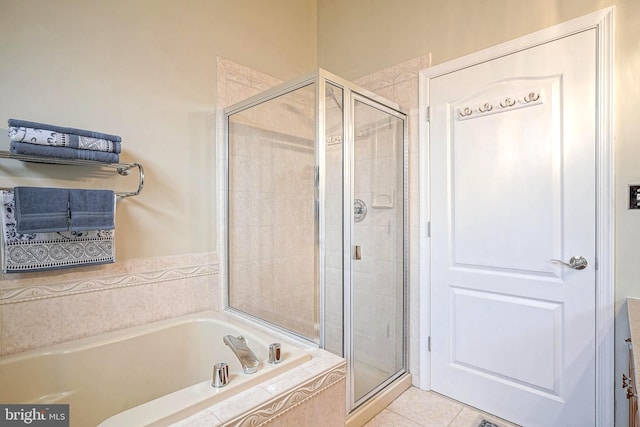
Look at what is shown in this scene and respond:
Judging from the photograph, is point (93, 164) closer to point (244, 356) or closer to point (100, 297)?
point (100, 297)

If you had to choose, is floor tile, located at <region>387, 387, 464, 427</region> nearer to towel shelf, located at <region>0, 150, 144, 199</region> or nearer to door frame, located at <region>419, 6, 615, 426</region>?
door frame, located at <region>419, 6, 615, 426</region>

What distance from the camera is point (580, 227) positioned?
1.58m

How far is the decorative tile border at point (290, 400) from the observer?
107cm

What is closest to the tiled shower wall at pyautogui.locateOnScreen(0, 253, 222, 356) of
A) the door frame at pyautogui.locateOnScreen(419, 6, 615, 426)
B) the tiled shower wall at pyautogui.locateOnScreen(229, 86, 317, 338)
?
the tiled shower wall at pyautogui.locateOnScreen(229, 86, 317, 338)

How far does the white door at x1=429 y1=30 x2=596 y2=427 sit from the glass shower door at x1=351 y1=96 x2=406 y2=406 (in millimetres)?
228

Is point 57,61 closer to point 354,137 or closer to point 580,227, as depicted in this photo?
point 354,137

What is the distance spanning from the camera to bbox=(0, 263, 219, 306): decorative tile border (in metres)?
1.40

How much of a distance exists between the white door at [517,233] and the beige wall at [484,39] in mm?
107

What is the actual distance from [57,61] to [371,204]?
1.78 m

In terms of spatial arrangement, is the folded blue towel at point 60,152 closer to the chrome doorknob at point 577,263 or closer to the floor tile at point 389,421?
the floor tile at point 389,421

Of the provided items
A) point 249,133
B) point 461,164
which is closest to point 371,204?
Answer: point 461,164

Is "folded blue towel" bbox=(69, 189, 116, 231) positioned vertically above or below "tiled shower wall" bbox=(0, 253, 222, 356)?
above

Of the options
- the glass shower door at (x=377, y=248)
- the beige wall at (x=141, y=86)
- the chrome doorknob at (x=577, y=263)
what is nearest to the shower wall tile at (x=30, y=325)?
the beige wall at (x=141, y=86)

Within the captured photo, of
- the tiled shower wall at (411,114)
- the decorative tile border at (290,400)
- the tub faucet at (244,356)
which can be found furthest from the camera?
the tiled shower wall at (411,114)
